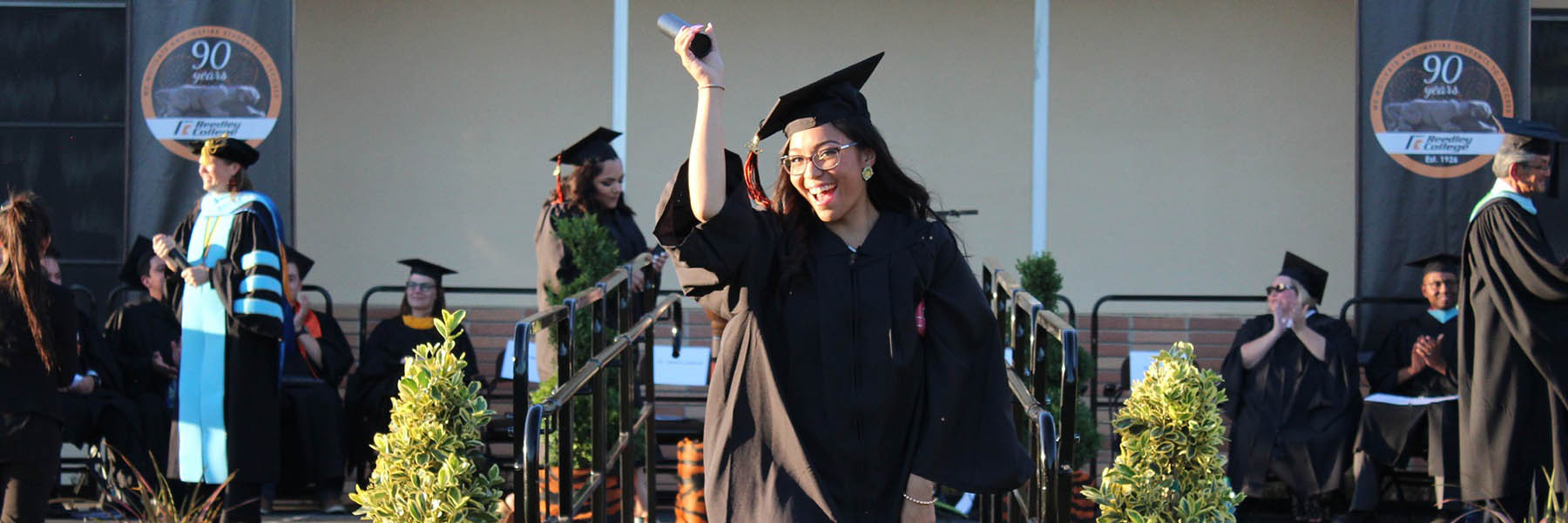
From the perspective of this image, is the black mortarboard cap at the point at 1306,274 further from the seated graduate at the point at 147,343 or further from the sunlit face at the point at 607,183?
the seated graduate at the point at 147,343

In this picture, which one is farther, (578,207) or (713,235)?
(578,207)

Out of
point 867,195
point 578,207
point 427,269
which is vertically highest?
point 578,207

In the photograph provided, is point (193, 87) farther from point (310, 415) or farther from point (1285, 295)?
point (1285, 295)

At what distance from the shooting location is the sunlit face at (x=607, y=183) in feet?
22.2

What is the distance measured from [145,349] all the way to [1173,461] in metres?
5.65

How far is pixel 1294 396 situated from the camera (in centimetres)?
765

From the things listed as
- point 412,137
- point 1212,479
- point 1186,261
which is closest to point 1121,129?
point 1186,261

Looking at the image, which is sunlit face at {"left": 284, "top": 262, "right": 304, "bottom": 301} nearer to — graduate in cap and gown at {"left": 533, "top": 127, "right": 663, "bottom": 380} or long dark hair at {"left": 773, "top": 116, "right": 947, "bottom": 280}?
graduate in cap and gown at {"left": 533, "top": 127, "right": 663, "bottom": 380}

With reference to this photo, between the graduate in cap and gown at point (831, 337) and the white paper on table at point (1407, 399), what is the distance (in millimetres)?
4794

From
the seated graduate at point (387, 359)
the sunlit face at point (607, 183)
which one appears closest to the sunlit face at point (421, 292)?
the seated graduate at point (387, 359)

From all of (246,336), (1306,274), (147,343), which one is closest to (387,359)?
(147,343)

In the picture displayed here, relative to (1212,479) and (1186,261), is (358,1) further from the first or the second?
(1212,479)

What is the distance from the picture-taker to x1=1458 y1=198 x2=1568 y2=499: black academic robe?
6.26m

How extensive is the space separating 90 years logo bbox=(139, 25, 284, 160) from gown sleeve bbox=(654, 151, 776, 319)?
17.0ft
